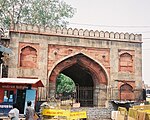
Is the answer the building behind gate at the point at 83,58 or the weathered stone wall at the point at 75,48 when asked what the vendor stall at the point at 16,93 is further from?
the weathered stone wall at the point at 75,48

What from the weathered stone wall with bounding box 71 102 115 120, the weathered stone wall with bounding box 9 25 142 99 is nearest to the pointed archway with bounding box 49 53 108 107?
the weathered stone wall with bounding box 9 25 142 99

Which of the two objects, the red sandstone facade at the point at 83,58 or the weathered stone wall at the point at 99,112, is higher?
the red sandstone facade at the point at 83,58

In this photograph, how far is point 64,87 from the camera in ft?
142

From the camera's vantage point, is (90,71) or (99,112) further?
(90,71)

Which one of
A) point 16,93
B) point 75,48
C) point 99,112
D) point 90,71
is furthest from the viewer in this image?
point 90,71

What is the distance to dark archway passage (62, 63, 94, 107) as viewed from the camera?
19.3 m

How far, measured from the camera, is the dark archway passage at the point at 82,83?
1927cm

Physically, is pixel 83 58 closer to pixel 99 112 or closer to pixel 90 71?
pixel 90 71

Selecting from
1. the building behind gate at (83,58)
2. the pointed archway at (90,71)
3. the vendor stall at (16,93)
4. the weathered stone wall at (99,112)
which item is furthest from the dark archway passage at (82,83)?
the vendor stall at (16,93)

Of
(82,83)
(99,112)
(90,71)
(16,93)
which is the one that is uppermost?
(90,71)

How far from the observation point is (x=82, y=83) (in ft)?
76.3

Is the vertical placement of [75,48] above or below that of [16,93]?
above

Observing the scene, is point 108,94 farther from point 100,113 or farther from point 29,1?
point 29,1

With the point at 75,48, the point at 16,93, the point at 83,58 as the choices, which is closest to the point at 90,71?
the point at 83,58
